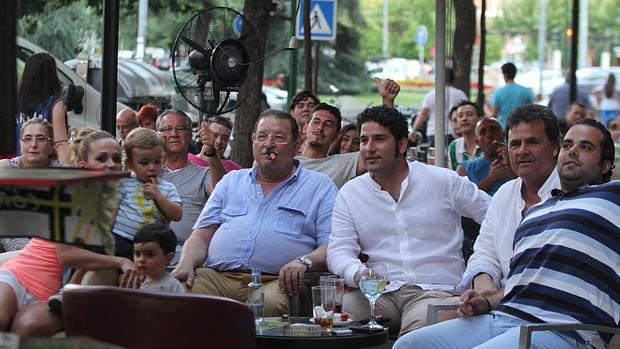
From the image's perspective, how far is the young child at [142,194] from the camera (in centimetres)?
657

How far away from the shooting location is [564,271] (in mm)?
5488

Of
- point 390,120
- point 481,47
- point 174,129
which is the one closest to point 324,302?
point 390,120

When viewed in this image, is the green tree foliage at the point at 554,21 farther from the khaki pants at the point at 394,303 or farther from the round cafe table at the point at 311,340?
the round cafe table at the point at 311,340

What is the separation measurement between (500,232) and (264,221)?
5.07ft

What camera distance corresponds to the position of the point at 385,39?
2189 inches

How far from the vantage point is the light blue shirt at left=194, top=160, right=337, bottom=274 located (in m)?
7.10

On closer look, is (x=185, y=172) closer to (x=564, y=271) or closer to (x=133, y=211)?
(x=133, y=211)

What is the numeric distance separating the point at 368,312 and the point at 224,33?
12.0 ft

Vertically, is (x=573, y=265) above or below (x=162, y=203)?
below

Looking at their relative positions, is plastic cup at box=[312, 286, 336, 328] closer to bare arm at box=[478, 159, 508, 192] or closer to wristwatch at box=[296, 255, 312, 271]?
wristwatch at box=[296, 255, 312, 271]

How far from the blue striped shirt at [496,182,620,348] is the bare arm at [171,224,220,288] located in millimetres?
1893

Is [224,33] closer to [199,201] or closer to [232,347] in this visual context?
[199,201]

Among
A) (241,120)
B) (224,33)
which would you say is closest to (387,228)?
(224,33)

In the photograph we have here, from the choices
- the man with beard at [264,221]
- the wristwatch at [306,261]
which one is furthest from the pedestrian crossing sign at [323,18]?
the wristwatch at [306,261]
